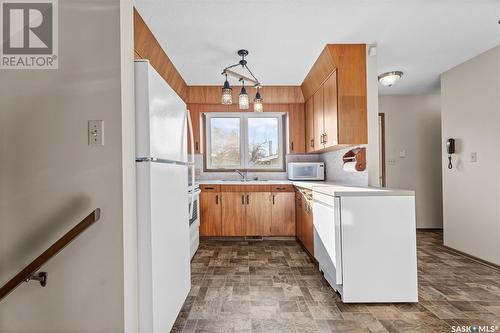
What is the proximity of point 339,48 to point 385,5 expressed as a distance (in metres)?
0.71

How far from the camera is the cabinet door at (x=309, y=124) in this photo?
4.04 meters

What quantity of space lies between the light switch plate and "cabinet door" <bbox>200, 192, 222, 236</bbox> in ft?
9.56

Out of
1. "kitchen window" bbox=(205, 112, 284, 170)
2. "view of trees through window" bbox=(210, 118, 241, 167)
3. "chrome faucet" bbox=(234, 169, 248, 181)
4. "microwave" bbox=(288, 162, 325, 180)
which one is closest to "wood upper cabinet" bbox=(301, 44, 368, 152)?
"microwave" bbox=(288, 162, 325, 180)

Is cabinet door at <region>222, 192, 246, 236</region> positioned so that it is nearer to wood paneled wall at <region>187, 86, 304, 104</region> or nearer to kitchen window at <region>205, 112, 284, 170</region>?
kitchen window at <region>205, 112, 284, 170</region>

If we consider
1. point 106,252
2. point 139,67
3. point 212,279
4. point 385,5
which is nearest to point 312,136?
point 385,5

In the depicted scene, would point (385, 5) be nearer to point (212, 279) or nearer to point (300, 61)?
point (300, 61)

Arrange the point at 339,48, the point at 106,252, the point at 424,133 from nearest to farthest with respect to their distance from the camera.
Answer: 1. the point at 106,252
2. the point at 339,48
3. the point at 424,133

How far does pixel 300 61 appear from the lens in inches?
131

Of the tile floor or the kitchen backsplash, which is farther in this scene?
the kitchen backsplash

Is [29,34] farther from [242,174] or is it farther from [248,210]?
[242,174]

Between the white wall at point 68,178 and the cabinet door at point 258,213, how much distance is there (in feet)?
9.60

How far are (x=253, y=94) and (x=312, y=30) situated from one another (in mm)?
1889

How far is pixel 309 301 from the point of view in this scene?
219cm

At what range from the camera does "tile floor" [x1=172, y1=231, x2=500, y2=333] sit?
6.12ft
